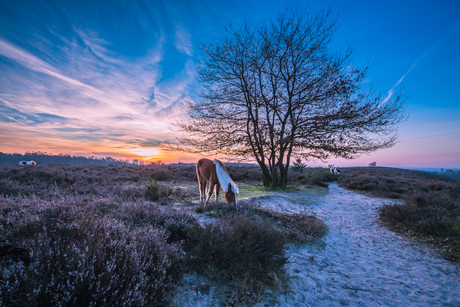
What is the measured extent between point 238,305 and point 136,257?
1.43m

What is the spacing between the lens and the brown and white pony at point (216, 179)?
569 centimetres

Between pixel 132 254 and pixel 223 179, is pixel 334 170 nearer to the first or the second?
pixel 223 179

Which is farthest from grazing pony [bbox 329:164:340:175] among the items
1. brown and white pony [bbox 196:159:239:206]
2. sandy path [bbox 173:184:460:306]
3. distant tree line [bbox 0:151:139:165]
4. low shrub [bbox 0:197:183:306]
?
distant tree line [bbox 0:151:139:165]

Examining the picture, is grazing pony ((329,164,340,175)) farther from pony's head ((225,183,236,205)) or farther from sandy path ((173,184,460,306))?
pony's head ((225,183,236,205))

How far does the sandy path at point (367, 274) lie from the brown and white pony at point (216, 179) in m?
2.28

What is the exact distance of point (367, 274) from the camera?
361cm

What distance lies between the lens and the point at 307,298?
271 cm

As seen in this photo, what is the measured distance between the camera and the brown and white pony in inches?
224

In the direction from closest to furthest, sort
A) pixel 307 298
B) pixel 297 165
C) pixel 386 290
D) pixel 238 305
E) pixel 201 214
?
pixel 238 305, pixel 307 298, pixel 386 290, pixel 201 214, pixel 297 165

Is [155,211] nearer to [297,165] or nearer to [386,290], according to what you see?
[386,290]

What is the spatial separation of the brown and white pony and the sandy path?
228 centimetres

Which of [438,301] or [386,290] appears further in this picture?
[386,290]

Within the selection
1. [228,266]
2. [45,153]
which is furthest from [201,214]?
[45,153]

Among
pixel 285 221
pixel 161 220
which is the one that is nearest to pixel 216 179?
pixel 285 221
